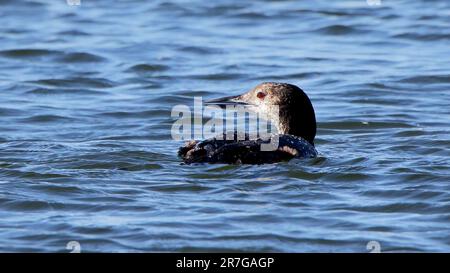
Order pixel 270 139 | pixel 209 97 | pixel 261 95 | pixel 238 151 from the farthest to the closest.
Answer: pixel 209 97, pixel 261 95, pixel 270 139, pixel 238 151

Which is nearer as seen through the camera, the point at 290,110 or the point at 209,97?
the point at 290,110

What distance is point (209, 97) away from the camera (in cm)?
1370

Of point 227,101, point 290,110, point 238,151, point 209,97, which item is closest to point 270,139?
point 238,151

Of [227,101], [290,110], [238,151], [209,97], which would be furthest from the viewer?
[209,97]

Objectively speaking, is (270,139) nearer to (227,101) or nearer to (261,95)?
(261,95)

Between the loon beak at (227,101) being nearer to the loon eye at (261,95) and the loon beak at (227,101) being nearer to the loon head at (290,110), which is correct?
the loon eye at (261,95)

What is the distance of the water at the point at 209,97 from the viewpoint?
8.05 meters

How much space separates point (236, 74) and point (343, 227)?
22.9 ft

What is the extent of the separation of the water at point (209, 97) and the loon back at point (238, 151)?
9 cm

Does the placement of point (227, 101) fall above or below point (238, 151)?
above

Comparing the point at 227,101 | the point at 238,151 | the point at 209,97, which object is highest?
the point at 227,101

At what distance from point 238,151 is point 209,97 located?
4704mm
